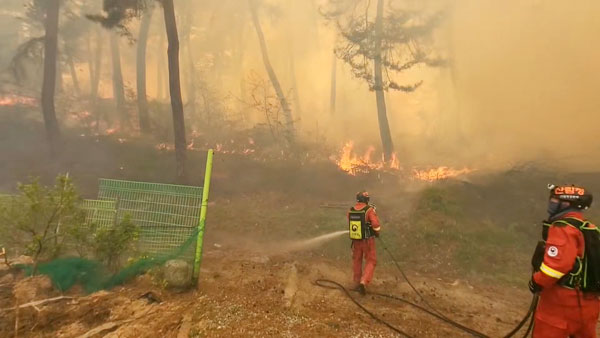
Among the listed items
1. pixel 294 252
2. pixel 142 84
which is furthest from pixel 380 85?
pixel 142 84

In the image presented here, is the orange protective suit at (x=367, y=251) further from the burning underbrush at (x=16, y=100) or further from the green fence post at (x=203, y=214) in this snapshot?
the burning underbrush at (x=16, y=100)

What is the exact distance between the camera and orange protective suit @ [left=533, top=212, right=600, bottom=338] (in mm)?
3471

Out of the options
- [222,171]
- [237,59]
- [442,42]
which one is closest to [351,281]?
[222,171]

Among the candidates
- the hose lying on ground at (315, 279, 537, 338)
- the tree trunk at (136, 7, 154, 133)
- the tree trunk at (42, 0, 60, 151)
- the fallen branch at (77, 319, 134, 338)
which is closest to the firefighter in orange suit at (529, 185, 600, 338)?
the hose lying on ground at (315, 279, 537, 338)

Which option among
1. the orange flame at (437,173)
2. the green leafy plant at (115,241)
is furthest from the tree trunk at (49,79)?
the orange flame at (437,173)

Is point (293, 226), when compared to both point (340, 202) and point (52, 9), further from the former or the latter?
point (52, 9)

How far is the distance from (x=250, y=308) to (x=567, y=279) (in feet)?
13.6

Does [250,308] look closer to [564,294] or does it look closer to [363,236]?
[363,236]

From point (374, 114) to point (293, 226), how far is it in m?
22.6

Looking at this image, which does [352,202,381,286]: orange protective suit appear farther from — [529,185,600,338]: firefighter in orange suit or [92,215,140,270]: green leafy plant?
[92,215,140,270]: green leafy plant

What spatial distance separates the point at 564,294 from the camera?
11.7 feet

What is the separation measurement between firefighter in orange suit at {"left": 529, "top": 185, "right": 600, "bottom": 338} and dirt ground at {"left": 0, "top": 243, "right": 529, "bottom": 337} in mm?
1948

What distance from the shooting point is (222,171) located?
611 inches

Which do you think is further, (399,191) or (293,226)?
(399,191)
